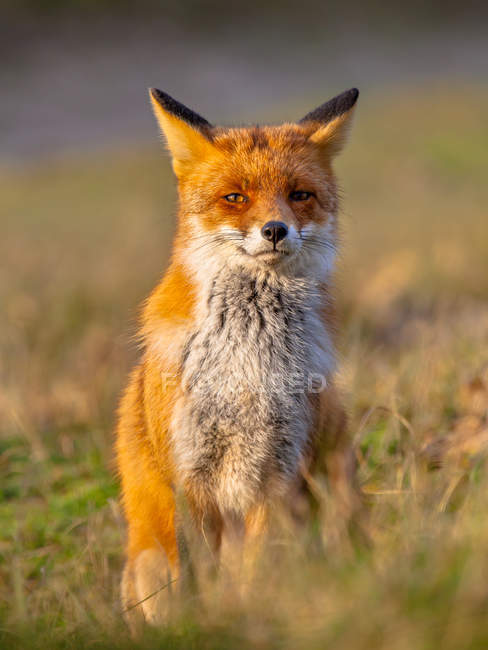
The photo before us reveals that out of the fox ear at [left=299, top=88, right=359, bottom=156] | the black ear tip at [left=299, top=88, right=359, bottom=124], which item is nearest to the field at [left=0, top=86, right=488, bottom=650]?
the fox ear at [left=299, top=88, right=359, bottom=156]

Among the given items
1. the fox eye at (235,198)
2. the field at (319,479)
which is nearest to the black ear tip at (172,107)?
the fox eye at (235,198)

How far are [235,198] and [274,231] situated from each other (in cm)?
42

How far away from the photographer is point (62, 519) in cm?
506

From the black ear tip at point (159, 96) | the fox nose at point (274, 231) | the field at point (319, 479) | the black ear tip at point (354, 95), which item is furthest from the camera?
the black ear tip at point (354, 95)

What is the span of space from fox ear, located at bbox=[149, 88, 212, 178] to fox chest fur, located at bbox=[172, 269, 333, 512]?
29.6 inches

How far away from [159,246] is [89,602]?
35.2ft

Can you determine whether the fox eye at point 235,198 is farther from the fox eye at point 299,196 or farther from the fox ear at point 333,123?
the fox ear at point 333,123

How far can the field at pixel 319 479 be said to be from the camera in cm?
236

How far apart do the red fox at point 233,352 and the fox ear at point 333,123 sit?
155 millimetres

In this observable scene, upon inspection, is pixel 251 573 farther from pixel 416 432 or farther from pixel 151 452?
pixel 416 432

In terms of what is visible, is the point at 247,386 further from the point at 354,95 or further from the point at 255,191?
the point at 354,95

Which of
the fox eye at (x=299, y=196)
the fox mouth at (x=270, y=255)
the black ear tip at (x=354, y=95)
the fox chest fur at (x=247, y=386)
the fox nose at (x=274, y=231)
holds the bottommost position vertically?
the fox chest fur at (x=247, y=386)

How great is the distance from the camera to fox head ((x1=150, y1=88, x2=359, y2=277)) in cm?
362

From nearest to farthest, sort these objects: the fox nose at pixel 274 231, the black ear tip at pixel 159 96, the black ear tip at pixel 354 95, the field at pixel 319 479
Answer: the field at pixel 319 479 < the fox nose at pixel 274 231 < the black ear tip at pixel 159 96 < the black ear tip at pixel 354 95
